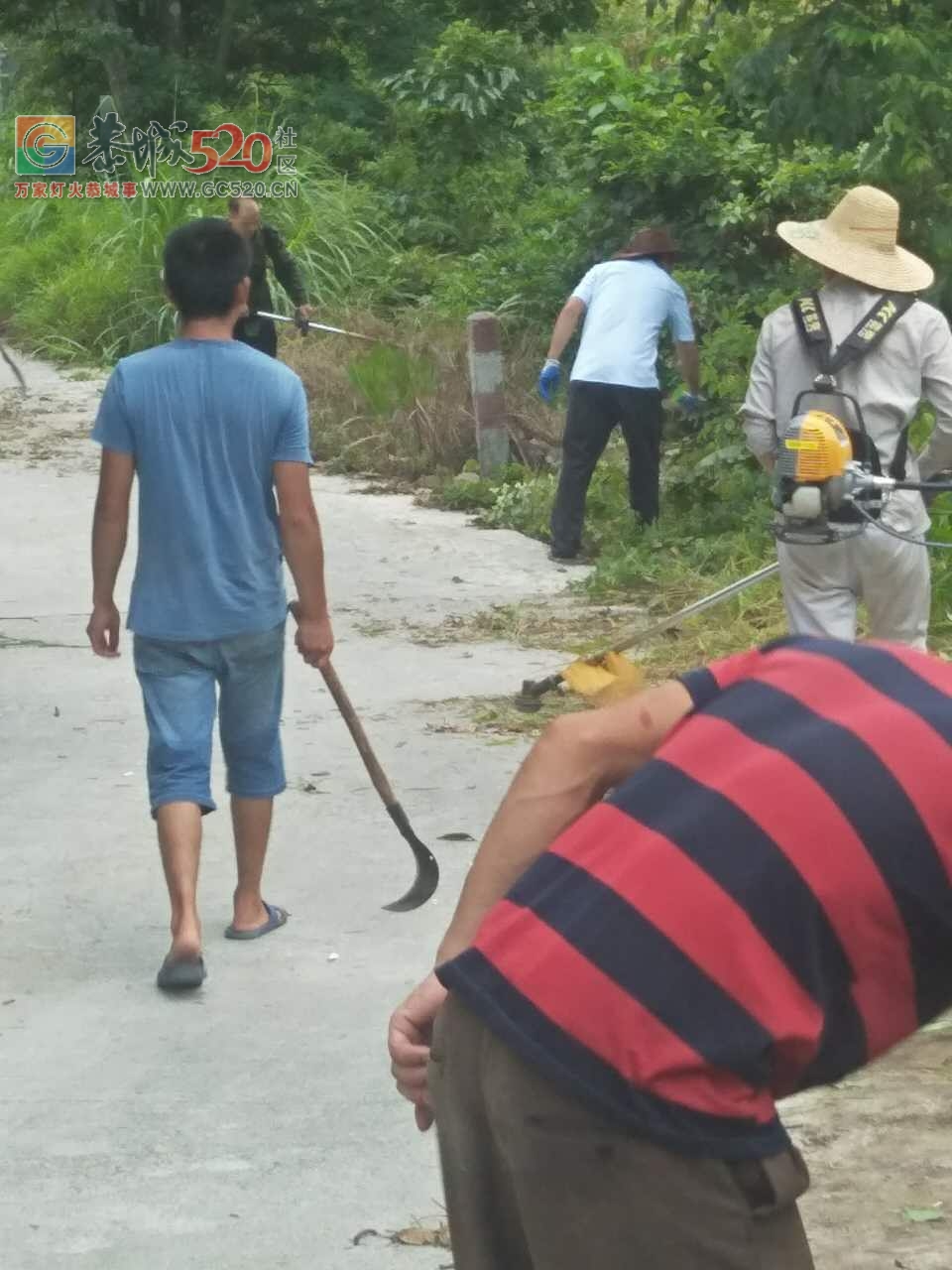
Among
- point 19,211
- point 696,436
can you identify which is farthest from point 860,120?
point 19,211

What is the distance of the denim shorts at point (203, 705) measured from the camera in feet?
17.5

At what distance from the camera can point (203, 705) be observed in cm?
540

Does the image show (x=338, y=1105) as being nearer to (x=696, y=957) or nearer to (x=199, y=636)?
(x=199, y=636)

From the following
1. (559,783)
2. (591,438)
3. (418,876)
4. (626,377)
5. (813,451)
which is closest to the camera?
(559,783)

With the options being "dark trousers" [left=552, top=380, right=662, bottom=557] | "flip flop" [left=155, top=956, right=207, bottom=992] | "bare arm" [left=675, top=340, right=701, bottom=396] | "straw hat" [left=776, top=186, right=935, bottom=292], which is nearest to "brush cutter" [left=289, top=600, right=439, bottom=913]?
"flip flop" [left=155, top=956, right=207, bottom=992]

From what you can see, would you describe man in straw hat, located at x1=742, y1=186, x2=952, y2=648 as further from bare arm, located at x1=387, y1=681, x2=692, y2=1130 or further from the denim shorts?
bare arm, located at x1=387, y1=681, x2=692, y2=1130

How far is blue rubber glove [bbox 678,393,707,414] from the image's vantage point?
10.7 meters

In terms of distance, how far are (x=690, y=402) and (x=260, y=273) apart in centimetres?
260

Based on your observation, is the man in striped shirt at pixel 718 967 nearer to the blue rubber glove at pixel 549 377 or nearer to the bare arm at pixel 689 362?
the bare arm at pixel 689 362

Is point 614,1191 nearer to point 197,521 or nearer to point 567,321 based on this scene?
point 197,521

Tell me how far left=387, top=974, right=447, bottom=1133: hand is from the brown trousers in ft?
0.67

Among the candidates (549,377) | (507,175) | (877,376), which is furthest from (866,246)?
(507,175)

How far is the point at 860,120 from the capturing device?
8930 millimetres

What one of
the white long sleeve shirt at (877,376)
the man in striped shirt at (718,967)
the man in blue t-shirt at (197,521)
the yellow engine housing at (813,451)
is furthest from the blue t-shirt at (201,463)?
the man in striped shirt at (718,967)
